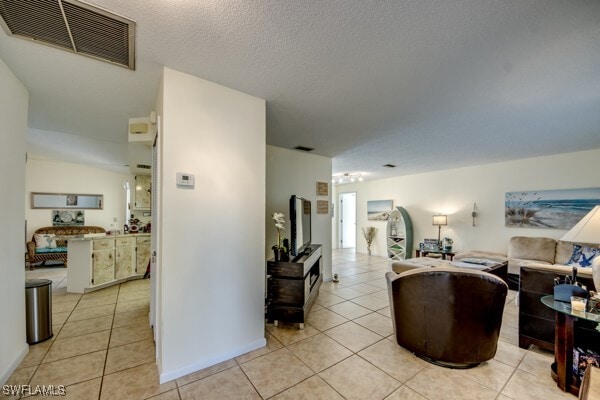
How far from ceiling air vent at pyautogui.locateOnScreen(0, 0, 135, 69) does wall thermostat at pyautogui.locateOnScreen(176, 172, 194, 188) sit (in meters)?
0.92

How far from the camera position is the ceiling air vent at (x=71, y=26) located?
1363 mm

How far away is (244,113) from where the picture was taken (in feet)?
7.79

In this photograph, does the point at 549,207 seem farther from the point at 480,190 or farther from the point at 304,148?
the point at 304,148

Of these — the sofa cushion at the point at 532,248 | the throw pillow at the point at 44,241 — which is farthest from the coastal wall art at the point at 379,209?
the throw pillow at the point at 44,241

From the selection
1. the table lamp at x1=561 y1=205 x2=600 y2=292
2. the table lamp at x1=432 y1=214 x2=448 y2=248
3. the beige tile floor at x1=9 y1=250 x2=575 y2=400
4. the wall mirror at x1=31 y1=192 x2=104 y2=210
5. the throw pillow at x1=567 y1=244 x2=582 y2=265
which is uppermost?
the wall mirror at x1=31 y1=192 x2=104 y2=210

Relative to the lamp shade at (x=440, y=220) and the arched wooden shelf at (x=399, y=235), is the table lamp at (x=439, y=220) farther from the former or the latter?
the arched wooden shelf at (x=399, y=235)

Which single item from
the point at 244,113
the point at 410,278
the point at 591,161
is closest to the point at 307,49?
the point at 244,113

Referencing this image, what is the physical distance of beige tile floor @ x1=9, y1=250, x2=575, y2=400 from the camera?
1810 mm

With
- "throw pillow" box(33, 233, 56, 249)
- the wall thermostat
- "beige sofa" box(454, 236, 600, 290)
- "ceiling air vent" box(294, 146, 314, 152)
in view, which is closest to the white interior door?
"beige sofa" box(454, 236, 600, 290)

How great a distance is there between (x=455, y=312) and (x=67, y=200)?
886 centimetres

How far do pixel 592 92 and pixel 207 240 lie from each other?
12.3 feet

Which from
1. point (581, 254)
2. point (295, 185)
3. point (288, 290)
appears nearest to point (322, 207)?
point (295, 185)

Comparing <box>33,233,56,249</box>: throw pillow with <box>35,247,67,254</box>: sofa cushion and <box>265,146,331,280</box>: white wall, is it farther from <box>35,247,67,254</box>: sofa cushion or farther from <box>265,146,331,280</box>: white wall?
<box>265,146,331,280</box>: white wall

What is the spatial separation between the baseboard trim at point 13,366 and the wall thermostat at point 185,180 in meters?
1.95
